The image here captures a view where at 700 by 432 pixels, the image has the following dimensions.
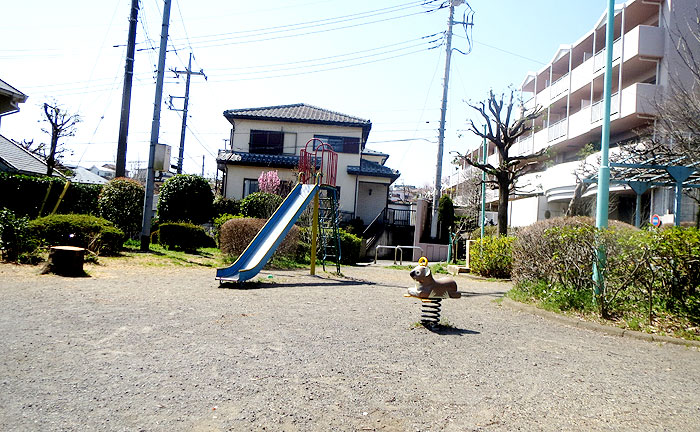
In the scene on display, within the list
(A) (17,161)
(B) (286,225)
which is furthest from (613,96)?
(A) (17,161)

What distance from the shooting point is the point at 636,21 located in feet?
67.4

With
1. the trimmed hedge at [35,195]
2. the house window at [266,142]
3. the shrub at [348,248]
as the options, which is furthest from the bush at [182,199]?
the house window at [266,142]

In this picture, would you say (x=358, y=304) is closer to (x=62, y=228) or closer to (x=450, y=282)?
(x=450, y=282)

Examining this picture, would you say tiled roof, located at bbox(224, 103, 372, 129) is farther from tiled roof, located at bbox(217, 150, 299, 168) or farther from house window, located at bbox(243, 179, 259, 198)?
house window, located at bbox(243, 179, 259, 198)

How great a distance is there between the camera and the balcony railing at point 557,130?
2455 centimetres

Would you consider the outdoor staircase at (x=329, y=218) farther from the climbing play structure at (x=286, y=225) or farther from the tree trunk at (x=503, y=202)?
the tree trunk at (x=503, y=202)

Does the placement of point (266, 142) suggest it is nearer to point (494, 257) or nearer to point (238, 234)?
point (238, 234)

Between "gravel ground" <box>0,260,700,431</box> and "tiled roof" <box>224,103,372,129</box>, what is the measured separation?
19688 millimetres

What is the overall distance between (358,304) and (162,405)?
4489 mm

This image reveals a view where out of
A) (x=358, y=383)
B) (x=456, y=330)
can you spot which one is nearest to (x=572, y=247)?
(x=456, y=330)

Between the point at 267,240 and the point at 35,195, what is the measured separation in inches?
321

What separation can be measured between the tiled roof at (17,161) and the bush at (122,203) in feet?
13.9

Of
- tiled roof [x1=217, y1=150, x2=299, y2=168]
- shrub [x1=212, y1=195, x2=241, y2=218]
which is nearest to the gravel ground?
shrub [x1=212, y1=195, x2=241, y2=218]

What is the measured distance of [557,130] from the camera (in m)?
25.3
